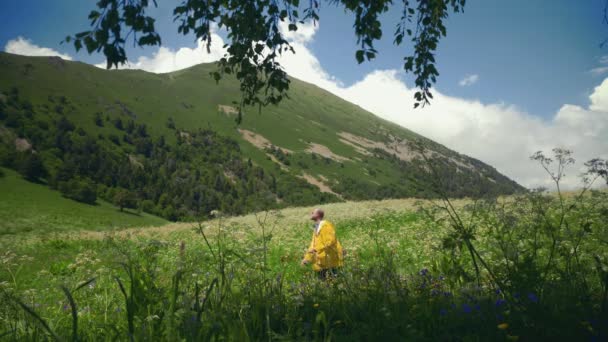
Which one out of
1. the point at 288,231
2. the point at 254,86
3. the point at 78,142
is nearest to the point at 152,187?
the point at 78,142

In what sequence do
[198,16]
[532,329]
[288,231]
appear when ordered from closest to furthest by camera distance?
[532,329] → [198,16] → [288,231]

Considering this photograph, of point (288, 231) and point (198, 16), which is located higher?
point (198, 16)

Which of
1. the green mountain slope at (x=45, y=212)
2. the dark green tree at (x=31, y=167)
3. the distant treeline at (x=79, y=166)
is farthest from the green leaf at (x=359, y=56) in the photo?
the dark green tree at (x=31, y=167)

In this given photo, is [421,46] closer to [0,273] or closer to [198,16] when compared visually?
[198,16]

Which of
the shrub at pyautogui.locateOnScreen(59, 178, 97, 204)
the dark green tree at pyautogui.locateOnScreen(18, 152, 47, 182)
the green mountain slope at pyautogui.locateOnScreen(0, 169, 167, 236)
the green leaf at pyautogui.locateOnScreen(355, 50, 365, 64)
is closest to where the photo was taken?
the green leaf at pyautogui.locateOnScreen(355, 50, 365, 64)

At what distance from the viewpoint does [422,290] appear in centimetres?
369

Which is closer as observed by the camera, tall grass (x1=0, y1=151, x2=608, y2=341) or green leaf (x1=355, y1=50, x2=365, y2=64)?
tall grass (x1=0, y1=151, x2=608, y2=341)

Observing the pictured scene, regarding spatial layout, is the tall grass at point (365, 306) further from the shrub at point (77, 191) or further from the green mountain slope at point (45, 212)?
the shrub at point (77, 191)

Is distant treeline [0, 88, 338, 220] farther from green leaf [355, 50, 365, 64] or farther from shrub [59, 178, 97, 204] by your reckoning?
green leaf [355, 50, 365, 64]

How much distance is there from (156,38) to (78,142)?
211279 millimetres

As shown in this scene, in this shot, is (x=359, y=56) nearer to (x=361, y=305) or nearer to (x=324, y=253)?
Result: (x=361, y=305)

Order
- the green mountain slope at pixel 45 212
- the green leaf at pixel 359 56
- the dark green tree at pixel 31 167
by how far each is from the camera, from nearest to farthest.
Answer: the green leaf at pixel 359 56, the green mountain slope at pixel 45 212, the dark green tree at pixel 31 167

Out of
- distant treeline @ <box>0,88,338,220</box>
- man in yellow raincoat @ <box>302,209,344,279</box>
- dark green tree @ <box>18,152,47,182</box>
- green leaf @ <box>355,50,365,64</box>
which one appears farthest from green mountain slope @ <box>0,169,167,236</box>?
green leaf @ <box>355,50,365,64</box>

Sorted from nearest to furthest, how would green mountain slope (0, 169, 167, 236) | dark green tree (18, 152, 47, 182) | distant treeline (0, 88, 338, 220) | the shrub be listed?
green mountain slope (0, 169, 167, 236), the shrub, dark green tree (18, 152, 47, 182), distant treeline (0, 88, 338, 220)
